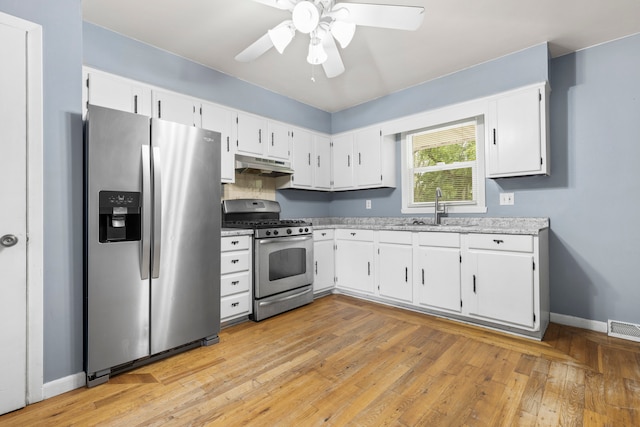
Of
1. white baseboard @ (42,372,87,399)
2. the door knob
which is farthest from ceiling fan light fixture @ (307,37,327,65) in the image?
white baseboard @ (42,372,87,399)

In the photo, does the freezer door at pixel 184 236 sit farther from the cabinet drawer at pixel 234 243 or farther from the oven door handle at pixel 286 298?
the oven door handle at pixel 286 298

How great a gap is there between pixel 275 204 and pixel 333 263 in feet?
3.54

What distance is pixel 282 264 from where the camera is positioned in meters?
3.25

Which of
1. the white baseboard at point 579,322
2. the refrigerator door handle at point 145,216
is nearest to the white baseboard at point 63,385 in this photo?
the refrigerator door handle at point 145,216

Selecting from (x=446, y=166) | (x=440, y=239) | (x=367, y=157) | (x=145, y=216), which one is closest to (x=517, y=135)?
(x=446, y=166)

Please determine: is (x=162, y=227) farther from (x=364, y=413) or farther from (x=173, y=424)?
(x=364, y=413)

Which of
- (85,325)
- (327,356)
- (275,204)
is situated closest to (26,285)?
(85,325)

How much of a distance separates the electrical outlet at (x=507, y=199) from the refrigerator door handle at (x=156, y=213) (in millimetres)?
3213

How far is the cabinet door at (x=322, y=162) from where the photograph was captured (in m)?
4.31

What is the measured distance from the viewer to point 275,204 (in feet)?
12.7

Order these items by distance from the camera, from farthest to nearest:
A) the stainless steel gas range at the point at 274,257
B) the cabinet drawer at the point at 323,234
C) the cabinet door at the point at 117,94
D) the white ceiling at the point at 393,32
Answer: the cabinet drawer at the point at 323,234 < the stainless steel gas range at the point at 274,257 < the cabinet door at the point at 117,94 < the white ceiling at the point at 393,32

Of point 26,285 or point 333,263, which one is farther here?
point 333,263

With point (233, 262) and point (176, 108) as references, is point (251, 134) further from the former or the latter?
point (233, 262)

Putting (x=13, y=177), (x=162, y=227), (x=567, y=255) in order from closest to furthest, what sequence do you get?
(x=13, y=177) < (x=162, y=227) < (x=567, y=255)
